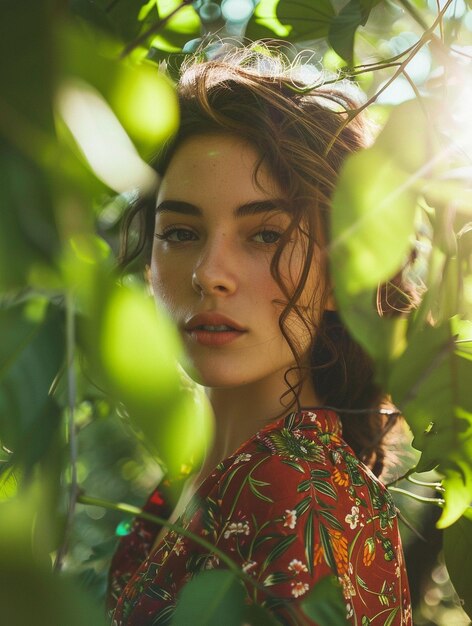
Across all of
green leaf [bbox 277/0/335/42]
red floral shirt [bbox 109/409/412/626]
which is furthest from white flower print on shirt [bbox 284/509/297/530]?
green leaf [bbox 277/0/335/42]

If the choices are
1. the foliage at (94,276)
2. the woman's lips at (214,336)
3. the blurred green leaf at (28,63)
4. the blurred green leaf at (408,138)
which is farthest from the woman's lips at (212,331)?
the blurred green leaf at (28,63)

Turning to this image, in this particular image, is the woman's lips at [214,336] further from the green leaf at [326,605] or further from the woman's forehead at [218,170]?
the green leaf at [326,605]

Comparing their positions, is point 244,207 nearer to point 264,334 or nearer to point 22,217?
point 264,334

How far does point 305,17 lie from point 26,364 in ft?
2.07

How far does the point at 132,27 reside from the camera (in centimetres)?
74

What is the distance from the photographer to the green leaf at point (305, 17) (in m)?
0.77

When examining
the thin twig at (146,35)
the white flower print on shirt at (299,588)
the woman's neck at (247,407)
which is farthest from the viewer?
the woman's neck at (247,407)

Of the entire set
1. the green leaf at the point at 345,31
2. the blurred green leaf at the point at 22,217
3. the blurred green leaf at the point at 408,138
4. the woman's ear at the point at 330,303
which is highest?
the green leaf at the point at 345,31

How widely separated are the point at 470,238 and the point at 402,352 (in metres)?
0.12

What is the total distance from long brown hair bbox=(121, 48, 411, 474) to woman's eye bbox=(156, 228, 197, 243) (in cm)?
8

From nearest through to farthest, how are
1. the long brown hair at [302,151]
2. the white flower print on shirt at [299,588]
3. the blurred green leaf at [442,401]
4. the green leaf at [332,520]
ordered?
the blurred green leaf at [442,401] → the white flower print on shirt at [299,588] → the green leaf at [332,520] → the long brown hair at [302,151]

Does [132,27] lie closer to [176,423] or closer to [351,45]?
[351,45]

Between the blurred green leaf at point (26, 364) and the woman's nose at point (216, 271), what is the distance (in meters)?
0.42

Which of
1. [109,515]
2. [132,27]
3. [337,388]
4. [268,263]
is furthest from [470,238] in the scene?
[109,515]
